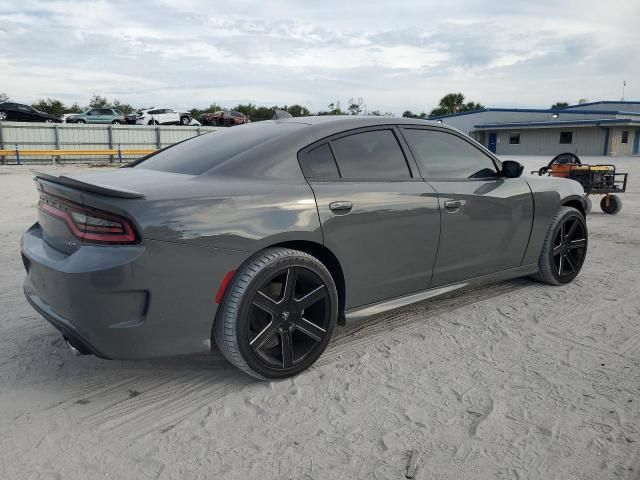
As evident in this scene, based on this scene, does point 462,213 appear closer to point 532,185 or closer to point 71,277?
point 532,185

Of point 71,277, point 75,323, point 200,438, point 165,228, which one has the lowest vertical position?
point 200,438

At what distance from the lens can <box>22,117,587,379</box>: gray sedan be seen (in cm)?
252

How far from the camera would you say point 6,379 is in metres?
3.01

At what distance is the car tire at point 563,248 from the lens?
4637 mm

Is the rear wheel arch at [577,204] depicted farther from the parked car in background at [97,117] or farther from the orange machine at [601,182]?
the parked car in background at [97,117]

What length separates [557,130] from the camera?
4238 cm

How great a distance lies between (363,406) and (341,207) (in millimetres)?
1136

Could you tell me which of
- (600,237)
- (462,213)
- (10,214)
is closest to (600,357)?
(462,213)

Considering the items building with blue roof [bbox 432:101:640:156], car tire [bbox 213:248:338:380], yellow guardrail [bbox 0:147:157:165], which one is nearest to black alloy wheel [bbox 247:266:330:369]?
car tire [bbox 213:248:338:380]

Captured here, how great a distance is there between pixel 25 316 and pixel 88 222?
6.36ft

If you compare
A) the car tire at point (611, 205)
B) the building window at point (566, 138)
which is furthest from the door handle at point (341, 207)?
the building window at point (566, 138)

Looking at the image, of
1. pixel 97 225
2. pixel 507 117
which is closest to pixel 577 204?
pixel 97 225

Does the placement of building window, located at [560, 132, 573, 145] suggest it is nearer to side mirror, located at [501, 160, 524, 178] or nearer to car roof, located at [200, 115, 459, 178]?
Result: side mirror, located at [501, 160, 524, 178]

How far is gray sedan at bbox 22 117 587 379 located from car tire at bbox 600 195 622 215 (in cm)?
721
